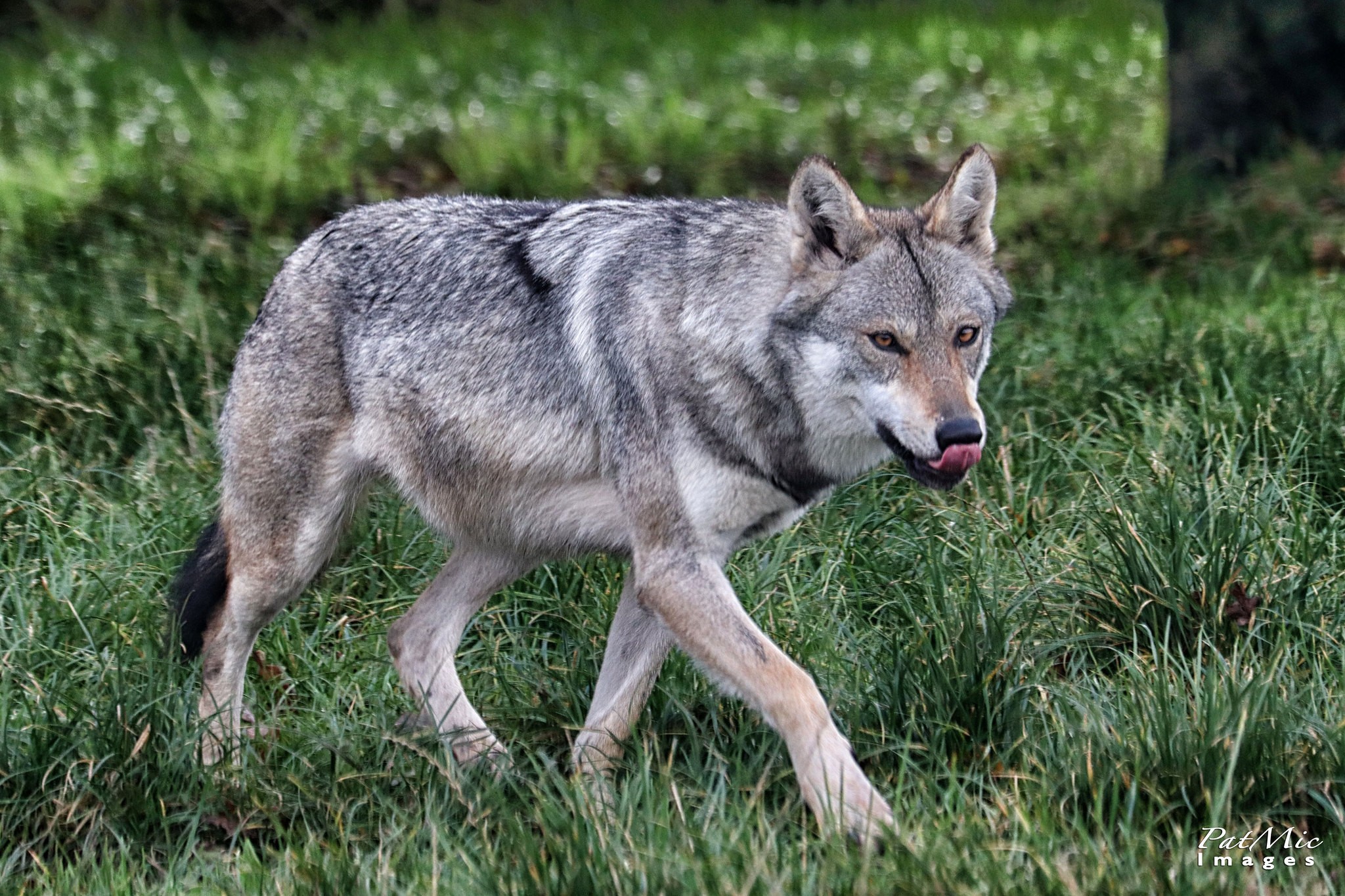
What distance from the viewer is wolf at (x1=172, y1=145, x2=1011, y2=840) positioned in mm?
3781

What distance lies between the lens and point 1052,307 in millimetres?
6781

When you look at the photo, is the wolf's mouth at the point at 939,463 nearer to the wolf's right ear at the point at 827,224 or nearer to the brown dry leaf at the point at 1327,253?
the wolf's right ear at the point at 827,224

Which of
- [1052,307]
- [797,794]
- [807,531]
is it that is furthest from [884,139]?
[797,794]

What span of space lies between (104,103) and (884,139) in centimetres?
544

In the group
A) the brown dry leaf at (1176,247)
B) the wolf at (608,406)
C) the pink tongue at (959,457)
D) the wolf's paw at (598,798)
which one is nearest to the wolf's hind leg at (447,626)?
the wolf at (608,406)

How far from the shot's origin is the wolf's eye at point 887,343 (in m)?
3.76

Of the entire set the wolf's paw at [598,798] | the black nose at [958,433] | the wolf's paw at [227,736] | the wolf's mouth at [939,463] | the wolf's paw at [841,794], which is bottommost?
the wolf's paw at [227,736]

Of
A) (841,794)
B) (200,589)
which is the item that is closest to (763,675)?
(841,794)

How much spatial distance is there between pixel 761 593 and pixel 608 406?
2.92 feet

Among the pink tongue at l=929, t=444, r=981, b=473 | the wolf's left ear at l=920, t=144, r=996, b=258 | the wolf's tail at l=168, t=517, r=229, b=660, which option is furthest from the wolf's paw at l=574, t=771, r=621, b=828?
the wolf's left ear at l=920, t=144, r=996, b=258

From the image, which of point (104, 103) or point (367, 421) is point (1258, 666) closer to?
point (367, 421)

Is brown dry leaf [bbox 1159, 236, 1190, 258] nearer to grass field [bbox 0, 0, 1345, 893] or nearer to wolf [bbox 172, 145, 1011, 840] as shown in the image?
grass field [bbox 0, 0, 1345, 893]

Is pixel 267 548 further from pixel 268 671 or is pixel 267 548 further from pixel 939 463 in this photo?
pixel 939 463

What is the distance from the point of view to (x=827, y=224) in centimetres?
398
